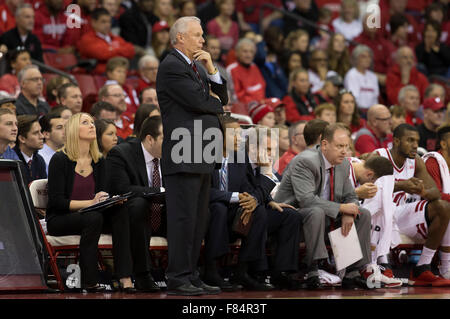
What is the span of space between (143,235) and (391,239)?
228 centimetres

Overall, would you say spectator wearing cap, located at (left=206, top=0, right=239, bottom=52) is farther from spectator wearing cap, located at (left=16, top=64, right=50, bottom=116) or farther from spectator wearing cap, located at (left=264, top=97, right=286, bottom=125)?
spectator wearing cap, located at (left=16, top=64, right=50, bottom=116)

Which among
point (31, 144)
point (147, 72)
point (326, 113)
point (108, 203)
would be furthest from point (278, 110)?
point (108, 203)

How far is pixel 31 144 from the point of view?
7.67 metres

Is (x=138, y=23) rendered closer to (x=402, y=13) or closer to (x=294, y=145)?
(x=294, y=145)

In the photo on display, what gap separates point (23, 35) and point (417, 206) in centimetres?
567

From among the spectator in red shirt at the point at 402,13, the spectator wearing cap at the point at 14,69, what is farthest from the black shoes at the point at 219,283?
the spectator in red shirt at the point at 402,13

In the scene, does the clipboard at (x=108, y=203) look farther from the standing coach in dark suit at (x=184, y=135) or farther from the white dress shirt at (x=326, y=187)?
the white dress shirt at (x=326, y=187)

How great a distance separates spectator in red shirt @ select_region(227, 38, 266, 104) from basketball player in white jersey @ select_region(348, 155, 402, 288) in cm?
442

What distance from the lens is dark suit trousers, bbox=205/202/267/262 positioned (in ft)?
22.0

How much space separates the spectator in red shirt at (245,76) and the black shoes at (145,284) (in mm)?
5549

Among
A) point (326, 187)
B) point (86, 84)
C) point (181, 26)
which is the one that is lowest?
point (326, 187)

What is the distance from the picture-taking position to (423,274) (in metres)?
7.43

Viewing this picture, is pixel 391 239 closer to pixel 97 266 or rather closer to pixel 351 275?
pixel 351 275
